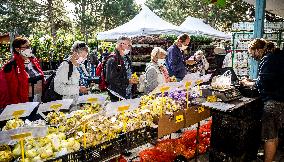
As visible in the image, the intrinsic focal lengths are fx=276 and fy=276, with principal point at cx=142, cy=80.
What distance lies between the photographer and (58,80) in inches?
175

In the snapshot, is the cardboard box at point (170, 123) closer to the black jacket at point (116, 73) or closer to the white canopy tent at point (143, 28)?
the black jacket at point (116, 73)

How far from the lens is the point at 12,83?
463 centimetres

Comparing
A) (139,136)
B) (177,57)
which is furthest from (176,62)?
(139,136)

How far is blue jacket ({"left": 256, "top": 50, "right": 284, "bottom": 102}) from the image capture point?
170 inches

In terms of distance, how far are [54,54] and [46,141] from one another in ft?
45.4

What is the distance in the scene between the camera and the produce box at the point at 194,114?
4211mm

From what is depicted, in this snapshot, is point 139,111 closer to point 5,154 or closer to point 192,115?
point 192,115

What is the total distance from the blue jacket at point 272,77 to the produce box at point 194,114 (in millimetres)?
999

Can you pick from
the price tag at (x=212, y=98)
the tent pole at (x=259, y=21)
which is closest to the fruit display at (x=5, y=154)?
the price tag at (x=212, y=98)

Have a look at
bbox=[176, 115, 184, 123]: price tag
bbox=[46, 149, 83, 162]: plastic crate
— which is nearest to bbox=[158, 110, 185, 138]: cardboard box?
bbox=[176, 115, 184, 123]: price tag

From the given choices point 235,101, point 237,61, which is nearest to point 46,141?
point 235,101

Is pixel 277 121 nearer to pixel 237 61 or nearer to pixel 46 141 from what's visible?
pixel 46 141

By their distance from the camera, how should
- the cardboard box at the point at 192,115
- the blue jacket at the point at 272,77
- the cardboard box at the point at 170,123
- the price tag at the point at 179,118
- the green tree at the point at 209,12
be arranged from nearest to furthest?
the cardboard box at the point at 170,123 < the price tag at the point at 179,118 < the cardboard box at the point at 192,115 < the blue jacket at the point at 272,77 < the green tree at the point at 209,12

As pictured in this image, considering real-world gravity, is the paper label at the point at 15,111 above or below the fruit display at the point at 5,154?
above
